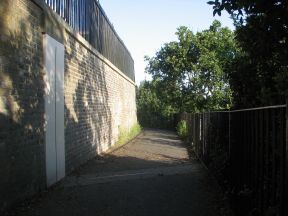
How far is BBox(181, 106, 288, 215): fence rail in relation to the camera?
4.40m

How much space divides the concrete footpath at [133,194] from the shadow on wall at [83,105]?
80cm

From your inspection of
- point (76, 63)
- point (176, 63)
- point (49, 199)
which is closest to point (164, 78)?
point (176, 63)

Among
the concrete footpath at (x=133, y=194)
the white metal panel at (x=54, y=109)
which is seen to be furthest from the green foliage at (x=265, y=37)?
the white metal panel at (x=54, y=109)

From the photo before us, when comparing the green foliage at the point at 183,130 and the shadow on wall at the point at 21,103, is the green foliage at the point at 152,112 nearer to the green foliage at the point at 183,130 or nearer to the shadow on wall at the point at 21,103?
the green foliage at the point at 183,130

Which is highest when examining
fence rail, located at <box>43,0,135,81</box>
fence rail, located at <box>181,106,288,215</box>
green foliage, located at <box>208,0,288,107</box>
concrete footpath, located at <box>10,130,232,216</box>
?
fence rail, located at <box>43,0,135,81</box>

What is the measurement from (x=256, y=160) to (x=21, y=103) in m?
4.14

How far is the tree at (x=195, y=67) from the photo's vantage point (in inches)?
1297

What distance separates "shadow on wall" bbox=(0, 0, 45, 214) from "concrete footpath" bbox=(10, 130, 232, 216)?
0.43 metres

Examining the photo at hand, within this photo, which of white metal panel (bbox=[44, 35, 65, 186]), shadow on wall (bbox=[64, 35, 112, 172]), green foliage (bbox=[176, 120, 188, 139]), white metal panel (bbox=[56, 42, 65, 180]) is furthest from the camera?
green foliage (bbox=[176, 120, 188, 139])

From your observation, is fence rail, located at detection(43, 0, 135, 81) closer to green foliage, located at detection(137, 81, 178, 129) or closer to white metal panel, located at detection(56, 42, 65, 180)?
white metal panel, located at detection(56, 42, 65, 180)

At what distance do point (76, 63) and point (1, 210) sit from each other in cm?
652

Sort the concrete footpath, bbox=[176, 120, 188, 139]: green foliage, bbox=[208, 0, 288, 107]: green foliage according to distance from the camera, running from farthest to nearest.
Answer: bbox=[176, 120, 188, 139]: green foliage
the concrete footpath
bbox=[208, 0, 288, 107]: green foliage

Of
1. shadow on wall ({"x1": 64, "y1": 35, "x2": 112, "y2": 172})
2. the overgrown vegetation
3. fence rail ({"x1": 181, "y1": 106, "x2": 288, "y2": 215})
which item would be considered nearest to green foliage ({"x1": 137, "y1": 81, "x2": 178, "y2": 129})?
the overgrown vegetation

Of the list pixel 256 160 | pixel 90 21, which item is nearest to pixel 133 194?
pixel 256 160
